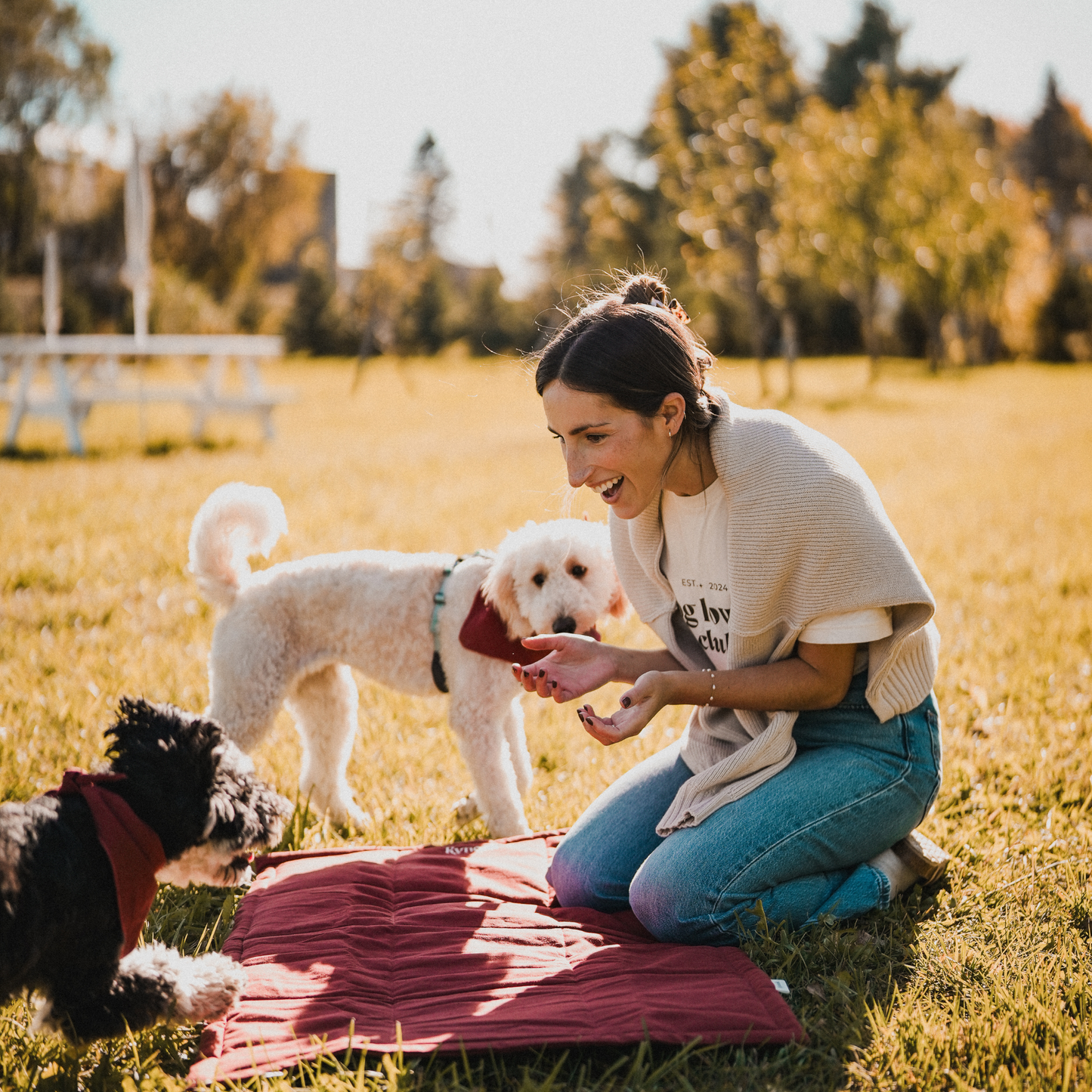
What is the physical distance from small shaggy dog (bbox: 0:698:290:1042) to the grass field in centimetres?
21

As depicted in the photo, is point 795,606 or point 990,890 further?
point 990,890

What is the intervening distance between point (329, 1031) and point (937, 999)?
4.99 feet

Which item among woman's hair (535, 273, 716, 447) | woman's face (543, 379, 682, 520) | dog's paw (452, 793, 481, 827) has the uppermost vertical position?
woman's hair (535, 273, 716, 447)

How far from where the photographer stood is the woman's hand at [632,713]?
2488 mm

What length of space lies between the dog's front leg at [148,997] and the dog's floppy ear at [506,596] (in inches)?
53.6

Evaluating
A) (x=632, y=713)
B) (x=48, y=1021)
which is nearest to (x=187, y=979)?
(x=48, y=1021)

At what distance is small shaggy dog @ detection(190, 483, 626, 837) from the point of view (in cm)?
331

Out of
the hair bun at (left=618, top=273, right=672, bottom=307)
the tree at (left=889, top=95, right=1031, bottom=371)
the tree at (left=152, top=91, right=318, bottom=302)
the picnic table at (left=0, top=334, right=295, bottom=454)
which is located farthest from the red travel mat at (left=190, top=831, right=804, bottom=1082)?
the tree at (left=152, top=91, right=318, bottom=302)

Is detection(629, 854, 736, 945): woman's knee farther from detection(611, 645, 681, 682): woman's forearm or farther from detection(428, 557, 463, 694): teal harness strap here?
detection(428, 557, 463, 694): teal harness strap

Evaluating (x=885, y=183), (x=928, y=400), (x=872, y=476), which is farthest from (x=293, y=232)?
(x=872, y=476)

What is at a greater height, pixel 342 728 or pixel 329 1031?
pixel 342 728

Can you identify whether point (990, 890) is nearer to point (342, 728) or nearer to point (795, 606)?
point (795, 606)

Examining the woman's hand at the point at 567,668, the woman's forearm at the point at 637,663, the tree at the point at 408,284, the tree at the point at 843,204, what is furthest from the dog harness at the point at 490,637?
the tree at the point at 408,284

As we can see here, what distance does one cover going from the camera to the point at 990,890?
2.94m
